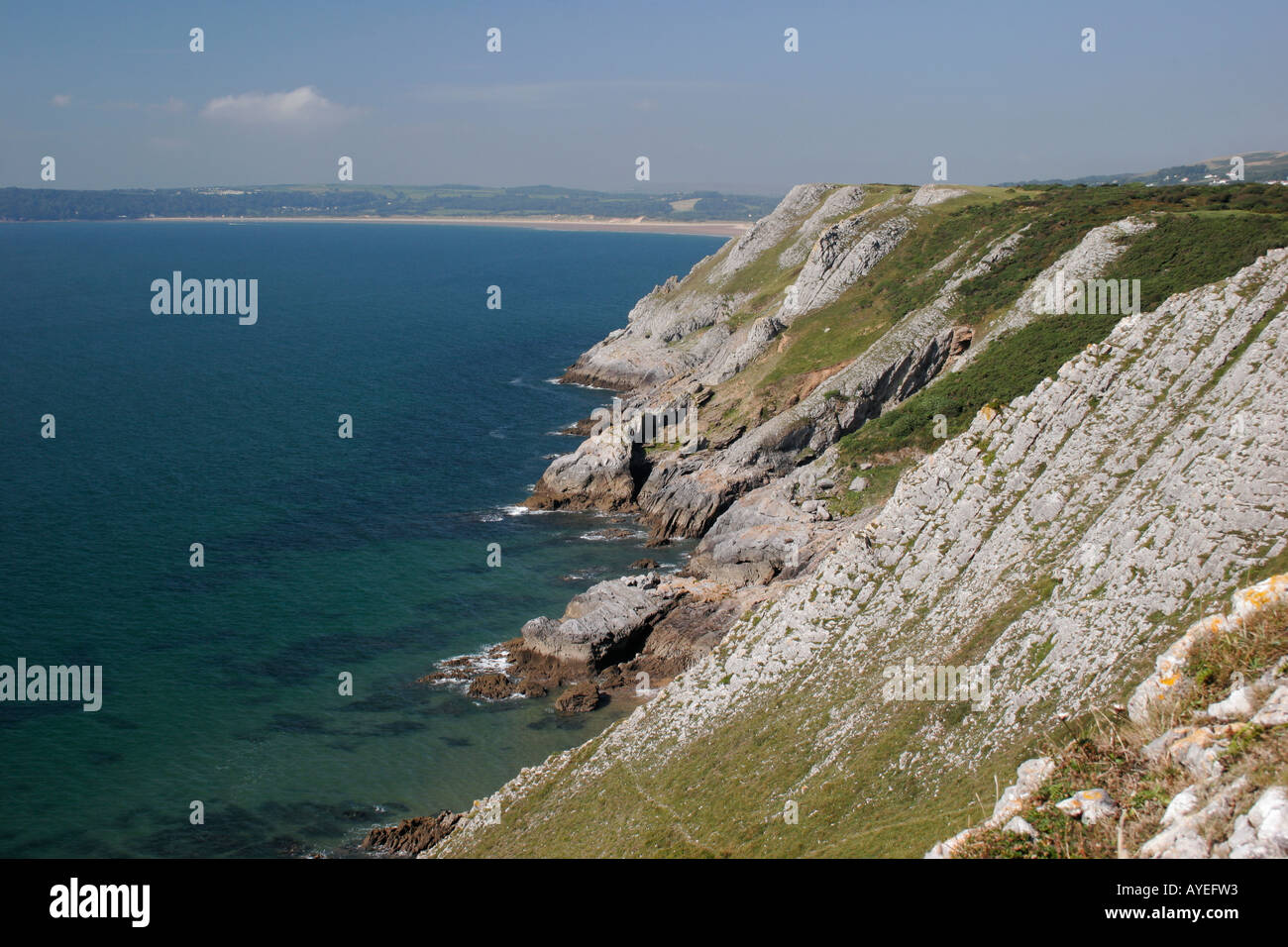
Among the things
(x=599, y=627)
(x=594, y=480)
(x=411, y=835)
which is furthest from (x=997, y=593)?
(x=594, y=480)

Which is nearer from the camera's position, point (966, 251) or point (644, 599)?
point (644, 599)

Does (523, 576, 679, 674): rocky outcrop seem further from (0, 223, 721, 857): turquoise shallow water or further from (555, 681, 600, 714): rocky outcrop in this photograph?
(0, 223, 721, 857): turquoise shallow water

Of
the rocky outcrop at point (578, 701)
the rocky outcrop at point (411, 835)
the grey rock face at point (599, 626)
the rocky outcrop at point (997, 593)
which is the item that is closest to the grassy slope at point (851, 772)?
the rocky outcrop at point (997, 593)

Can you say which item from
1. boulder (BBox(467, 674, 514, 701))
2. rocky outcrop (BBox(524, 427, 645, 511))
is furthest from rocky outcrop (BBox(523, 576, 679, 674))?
rocky outcrop (BBox(524, 427, 645, 511))

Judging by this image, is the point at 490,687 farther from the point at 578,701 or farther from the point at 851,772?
the point at 851,772

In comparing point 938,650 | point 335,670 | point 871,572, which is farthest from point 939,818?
point 335,670

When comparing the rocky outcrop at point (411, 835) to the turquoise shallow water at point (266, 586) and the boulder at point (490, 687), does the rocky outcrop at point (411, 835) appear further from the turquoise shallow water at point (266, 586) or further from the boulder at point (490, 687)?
the boulder at point (490, 687)
